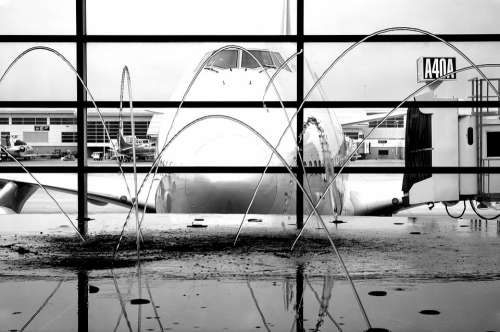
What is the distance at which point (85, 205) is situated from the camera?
553cm

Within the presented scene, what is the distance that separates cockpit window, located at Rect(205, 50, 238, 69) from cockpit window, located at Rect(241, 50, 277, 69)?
0.31ft

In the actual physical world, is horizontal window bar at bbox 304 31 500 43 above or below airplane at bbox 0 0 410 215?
above

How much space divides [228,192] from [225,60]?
198 centimetres

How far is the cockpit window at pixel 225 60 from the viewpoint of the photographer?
6.67 m

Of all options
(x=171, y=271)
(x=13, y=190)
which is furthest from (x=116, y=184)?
(x=171, y=271)

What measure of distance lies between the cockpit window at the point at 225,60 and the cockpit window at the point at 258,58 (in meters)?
0.09

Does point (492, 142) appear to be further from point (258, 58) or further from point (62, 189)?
point (62, 189)

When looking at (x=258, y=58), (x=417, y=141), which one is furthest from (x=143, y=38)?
(x=417, y=141)

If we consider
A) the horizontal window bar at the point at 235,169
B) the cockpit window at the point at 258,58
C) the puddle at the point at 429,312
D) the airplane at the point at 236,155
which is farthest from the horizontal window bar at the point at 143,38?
the puddle at the point at 429,312

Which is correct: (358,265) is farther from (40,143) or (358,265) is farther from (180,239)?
(40,143)

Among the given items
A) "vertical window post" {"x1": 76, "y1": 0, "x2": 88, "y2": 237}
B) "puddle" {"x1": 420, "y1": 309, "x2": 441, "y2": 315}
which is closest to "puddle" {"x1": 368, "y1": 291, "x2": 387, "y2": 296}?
"puddle" {"x1": 420, "y1": 309, "x2": 441, "y2": 315}

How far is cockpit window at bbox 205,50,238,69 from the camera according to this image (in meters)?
6.67

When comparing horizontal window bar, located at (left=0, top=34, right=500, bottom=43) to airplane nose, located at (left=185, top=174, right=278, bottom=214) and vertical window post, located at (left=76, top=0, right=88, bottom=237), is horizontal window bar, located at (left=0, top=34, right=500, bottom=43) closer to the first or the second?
vertical window post, located at (left=76, top=0, right=88, bottom=237)

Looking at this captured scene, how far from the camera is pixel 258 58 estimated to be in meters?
7.13
